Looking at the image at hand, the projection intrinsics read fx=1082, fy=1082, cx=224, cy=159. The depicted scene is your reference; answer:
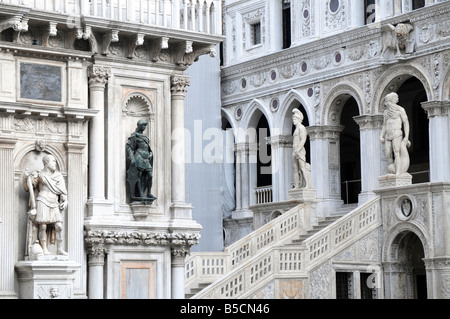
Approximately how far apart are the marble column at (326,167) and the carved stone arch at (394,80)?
1934mm

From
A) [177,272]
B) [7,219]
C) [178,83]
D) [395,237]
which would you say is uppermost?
[178,83]

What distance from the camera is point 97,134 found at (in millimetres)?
17672

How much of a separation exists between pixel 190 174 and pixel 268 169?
10.1 ft

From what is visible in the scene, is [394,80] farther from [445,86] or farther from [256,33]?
[256,33]

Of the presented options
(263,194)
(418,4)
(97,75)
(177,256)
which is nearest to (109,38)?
(97,75)

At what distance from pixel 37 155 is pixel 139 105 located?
85.0 inches

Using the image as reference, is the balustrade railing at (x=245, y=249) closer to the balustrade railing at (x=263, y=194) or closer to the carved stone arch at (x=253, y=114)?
the balustrade railing at (x=263, y=194)

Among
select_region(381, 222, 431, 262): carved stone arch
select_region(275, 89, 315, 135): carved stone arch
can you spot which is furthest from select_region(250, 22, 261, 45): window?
select_region(381, 222, 431, 262): carved stone arch

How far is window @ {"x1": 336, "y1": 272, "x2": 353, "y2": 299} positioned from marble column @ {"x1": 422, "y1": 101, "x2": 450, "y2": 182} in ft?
11.6

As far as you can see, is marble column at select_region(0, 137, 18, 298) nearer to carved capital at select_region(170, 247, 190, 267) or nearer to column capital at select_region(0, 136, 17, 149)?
column capital at select_region(0, 136, 17, 149)

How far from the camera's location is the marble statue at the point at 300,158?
28328mm

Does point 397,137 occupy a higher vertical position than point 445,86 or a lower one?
lower

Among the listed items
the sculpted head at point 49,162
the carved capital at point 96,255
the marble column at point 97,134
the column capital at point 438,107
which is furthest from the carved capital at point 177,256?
the column capital at point 438,107
